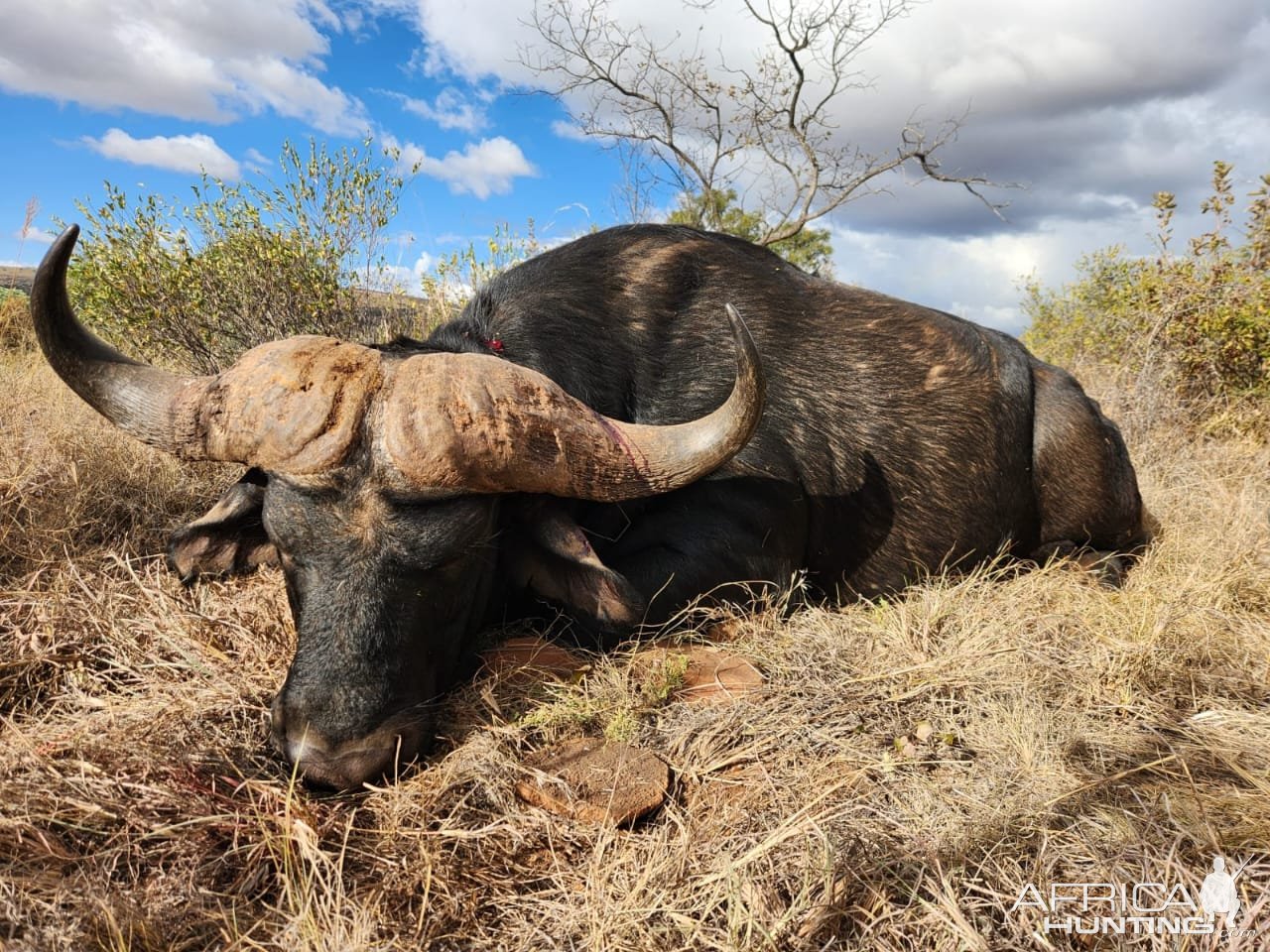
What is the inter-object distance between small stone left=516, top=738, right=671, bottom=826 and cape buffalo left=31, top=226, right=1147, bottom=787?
1.25ft

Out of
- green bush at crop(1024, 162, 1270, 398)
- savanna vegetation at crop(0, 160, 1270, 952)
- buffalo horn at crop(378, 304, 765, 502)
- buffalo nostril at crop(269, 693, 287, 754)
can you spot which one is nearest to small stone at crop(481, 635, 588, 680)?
savanna vegetation at crop(0, 160, 1270, 952)

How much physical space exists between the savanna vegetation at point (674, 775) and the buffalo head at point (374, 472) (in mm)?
197

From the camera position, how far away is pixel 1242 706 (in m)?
2.50

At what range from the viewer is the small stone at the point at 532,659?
2.68 meters

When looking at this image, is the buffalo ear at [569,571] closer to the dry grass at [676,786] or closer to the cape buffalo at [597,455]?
the cape buffalo at [597,455]

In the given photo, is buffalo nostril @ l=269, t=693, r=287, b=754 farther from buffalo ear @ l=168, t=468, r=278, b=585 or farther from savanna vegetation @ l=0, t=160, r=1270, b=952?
buffalo ear @ l=168, t=468, r=278, b=585

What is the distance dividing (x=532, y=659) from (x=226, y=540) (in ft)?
4.07

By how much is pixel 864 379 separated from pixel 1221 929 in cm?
262

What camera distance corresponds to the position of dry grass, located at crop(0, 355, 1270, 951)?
1646 mm

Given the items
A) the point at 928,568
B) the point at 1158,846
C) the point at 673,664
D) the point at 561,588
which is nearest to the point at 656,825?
the point at 673,664

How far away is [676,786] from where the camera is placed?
2.16 meters

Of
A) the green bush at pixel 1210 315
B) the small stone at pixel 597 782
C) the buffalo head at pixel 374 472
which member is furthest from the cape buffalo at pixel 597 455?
the green bush at pixel 1210 315

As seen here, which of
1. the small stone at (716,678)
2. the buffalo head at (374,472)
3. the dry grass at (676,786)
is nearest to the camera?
the dry grass at (676,786)

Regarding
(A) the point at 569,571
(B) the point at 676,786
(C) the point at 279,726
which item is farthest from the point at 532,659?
(C) the point at 279,726
